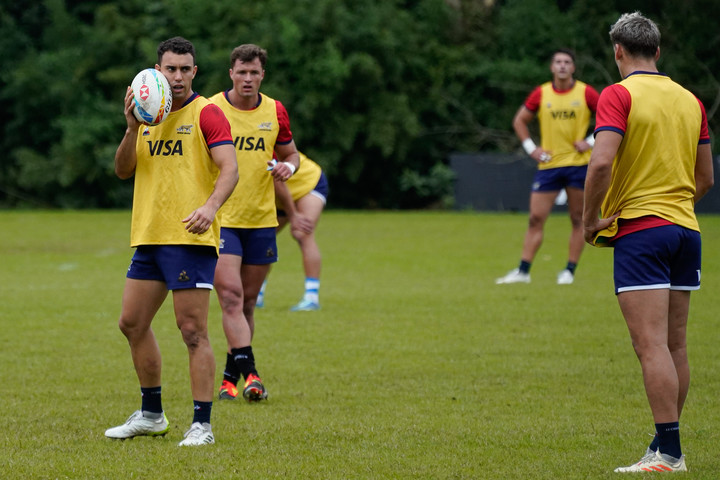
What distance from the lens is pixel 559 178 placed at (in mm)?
12789

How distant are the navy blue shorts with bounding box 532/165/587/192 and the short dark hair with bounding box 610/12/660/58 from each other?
776 cm

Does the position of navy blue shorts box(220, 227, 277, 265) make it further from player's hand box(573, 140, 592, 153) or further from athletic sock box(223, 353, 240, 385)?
player's hand box(573, 140, 592, 153)

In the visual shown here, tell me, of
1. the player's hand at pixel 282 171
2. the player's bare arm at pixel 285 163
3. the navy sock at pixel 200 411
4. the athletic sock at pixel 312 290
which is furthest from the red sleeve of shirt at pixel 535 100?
the navy sock at pixel 200 411

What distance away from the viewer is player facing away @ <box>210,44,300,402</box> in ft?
23.8

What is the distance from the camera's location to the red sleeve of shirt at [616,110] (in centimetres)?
482

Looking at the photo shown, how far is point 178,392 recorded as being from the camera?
7.04 meters

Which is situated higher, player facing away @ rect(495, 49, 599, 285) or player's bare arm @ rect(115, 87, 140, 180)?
player's bare arm @ rect(115, 87, 140, 180)

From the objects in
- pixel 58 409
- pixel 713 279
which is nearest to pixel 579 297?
pixel 713 279

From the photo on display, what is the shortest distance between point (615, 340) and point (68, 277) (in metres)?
7.82

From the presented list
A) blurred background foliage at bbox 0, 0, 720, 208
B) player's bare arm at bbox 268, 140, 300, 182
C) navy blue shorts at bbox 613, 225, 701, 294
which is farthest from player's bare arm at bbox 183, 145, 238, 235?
blurred background foliage at bbox 0, 0, 720, 208

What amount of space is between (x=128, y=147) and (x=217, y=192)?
55cm

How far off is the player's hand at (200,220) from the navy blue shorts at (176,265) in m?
0.28

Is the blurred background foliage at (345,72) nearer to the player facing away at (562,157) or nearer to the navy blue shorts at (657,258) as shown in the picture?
the player facing away at (562,157)

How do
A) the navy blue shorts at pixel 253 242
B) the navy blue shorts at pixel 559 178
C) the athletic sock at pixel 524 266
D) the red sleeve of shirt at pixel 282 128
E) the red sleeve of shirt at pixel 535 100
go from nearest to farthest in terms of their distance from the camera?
the navy blue shorts at pixel 253 242
the red sleeve of shirt at pixel 282 128
the navy blue shorts at pixel 559 178
the athletic sock at pixel 524 266
the red sleeve of shirt at pixel 535 100
